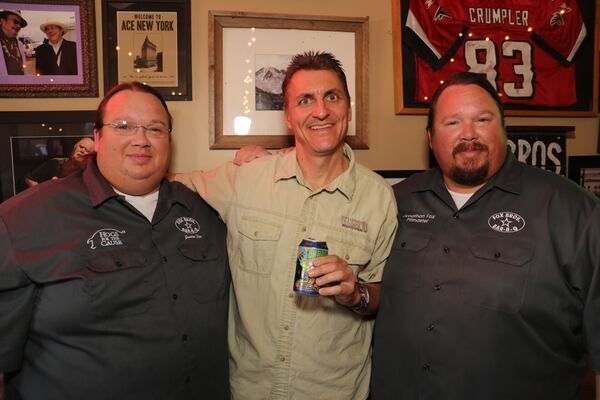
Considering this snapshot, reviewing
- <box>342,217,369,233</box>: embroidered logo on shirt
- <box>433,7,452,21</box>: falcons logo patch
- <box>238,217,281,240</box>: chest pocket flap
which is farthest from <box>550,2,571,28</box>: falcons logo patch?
<box>238,217,281,240</box>: chest pocket flap

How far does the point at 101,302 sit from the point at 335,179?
99cm

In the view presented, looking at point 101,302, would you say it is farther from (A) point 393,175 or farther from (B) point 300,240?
(A) point 393,175

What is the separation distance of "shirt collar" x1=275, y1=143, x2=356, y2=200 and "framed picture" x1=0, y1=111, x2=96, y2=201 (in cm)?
116

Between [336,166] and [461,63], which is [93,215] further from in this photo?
[461,63]

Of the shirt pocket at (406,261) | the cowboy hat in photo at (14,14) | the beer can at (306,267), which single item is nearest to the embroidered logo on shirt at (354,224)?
the shirt pocket at (406,261)

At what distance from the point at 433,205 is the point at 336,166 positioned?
0.45 meters

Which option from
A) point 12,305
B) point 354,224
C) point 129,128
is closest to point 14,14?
point 129,128

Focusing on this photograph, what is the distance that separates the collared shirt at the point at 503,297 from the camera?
1612 millimetres

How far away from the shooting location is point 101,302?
1.54m

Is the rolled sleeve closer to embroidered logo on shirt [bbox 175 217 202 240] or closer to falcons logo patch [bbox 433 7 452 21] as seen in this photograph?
embroidered logo on shirt [bbox 175 217 202 240]

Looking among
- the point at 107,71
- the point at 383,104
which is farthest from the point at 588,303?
the point at 107,71

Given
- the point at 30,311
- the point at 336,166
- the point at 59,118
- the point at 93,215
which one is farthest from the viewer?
the point at 59,118

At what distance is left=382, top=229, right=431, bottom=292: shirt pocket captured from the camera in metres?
1.81

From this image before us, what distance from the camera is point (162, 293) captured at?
166 centimetres
